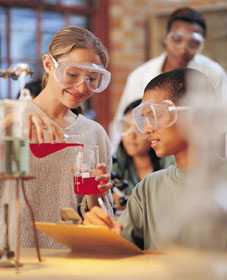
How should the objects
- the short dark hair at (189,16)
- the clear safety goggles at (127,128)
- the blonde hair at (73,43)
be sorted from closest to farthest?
the blonde hair at (73,43)
the clear safety goggles at (127,128)
the short dark hair at (189,16)

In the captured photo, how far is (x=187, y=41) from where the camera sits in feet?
12.6

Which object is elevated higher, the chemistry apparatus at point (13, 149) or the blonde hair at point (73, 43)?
the blonde hair at point (73, 43)

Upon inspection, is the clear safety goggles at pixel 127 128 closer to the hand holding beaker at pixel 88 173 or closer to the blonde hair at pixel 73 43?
the blonde hair at pixel 73 43

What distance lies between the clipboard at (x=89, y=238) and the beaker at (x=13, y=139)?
0.70 ft

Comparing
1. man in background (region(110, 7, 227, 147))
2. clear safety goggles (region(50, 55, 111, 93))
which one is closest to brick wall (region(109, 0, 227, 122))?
man in background (region(110, 7, 227, 147))

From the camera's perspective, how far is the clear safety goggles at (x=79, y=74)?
210 cm

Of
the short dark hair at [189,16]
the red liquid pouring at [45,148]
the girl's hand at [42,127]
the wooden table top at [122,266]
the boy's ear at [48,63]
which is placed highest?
the short dark hair at [189,16]

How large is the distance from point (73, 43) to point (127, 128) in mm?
1683

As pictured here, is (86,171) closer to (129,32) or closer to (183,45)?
(183,45)

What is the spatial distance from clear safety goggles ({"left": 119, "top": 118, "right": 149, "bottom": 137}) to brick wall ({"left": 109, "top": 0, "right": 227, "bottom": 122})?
195cm

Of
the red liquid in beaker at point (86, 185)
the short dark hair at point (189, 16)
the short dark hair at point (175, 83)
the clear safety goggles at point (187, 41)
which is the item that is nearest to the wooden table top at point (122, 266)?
the red liquid in beaker at point (86, 185)

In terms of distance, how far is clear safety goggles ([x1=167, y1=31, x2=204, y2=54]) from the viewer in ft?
12.5

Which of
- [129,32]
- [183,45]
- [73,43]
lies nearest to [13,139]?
[73,43]

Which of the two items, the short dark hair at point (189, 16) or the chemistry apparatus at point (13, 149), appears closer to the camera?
the chemistry apparatus at point (13, 149)
